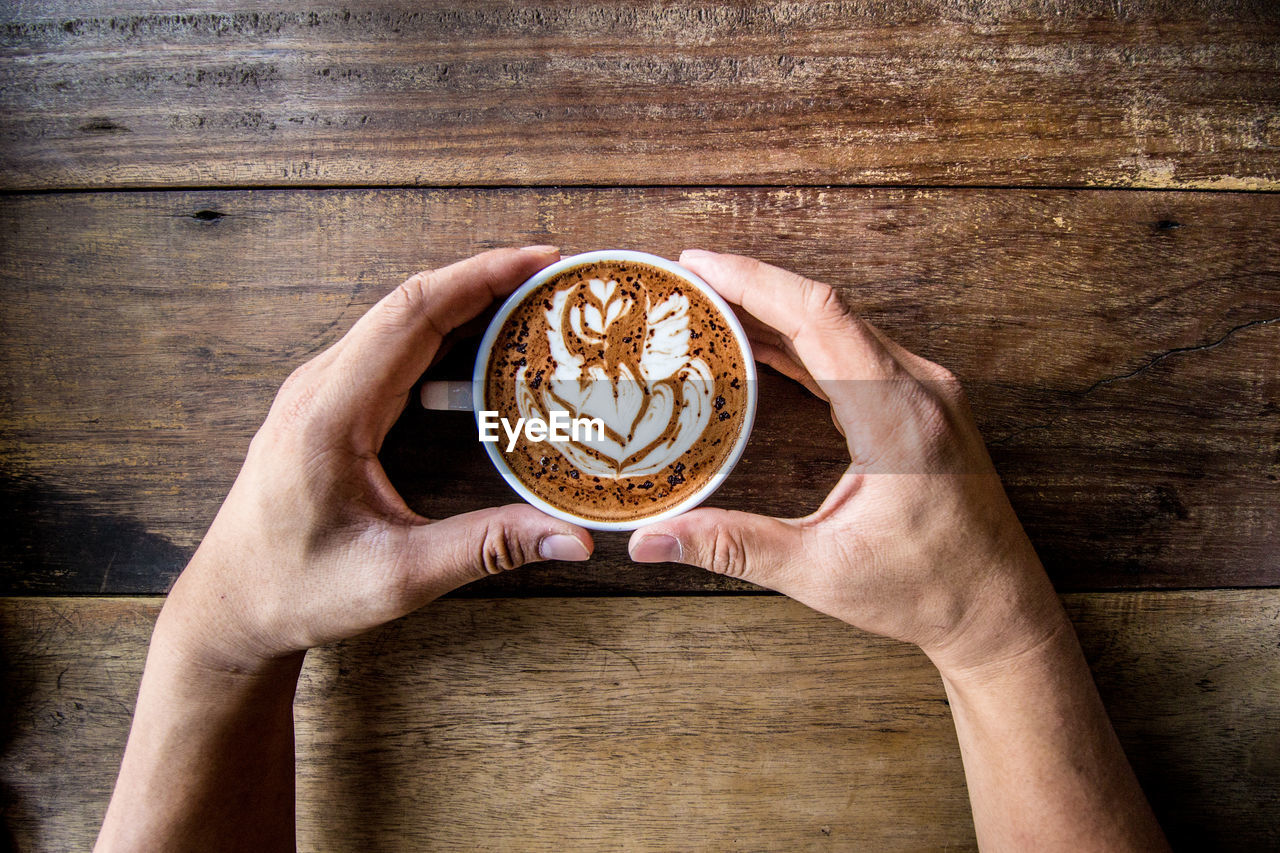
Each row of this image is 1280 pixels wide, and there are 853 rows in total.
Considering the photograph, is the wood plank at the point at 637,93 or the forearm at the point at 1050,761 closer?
the forearm at the point at 1050,761

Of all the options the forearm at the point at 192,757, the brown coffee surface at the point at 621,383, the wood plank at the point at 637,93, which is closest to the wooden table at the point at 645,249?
the wood plank at the point at 637,93

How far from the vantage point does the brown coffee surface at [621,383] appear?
112 cm

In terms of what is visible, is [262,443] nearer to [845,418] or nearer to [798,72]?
[845,418]

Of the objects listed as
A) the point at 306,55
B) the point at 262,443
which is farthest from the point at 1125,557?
the point at 306,55

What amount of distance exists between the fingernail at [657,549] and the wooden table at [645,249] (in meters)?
0.24

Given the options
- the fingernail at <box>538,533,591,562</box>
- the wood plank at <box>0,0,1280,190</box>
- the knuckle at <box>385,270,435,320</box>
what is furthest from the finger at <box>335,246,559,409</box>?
the fingernail at <box>538,533,591,562</box>

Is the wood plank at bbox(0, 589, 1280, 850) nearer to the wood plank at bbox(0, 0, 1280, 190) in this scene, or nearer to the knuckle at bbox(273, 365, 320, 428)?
the knuckle at bbox(273, 365, 320, 428)

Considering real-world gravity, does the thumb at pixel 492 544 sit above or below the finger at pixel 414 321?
below

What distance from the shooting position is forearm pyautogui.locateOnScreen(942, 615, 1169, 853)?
1.21 metres

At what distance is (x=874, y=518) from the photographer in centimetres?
110

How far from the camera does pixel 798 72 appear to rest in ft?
4.40

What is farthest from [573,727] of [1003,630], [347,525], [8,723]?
[8,723]

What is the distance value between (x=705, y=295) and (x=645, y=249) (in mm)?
260

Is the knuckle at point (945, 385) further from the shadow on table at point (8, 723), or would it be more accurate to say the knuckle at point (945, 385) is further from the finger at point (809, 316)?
the shadow on table at point (8, 723)
